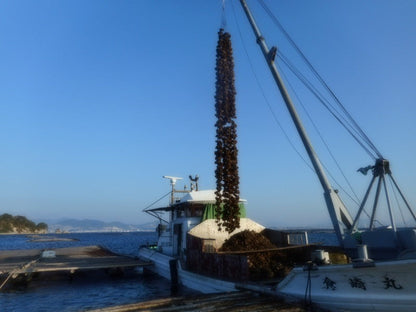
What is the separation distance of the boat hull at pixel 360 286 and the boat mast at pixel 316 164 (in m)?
4.09

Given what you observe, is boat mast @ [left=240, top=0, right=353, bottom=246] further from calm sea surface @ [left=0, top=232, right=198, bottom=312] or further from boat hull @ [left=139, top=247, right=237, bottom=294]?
calm sea surface @ [left=0, top=232, right=198, bottom=312]

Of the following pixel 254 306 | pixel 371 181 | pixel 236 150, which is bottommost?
pixel 254 306

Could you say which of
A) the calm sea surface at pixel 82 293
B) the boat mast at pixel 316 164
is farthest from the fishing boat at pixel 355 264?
the calm sea surface at pixel 82 293

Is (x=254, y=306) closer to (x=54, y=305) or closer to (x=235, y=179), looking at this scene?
(x=235, y=179)

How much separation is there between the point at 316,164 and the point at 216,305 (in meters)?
8.71

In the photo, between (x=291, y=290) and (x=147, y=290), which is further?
(x=147, y=290)

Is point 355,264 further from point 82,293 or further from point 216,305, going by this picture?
point 82,293

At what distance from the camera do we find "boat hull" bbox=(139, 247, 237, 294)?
49.6 feet

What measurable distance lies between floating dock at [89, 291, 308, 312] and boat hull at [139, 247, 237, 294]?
8.57 ft

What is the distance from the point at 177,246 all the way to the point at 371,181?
17.3 m

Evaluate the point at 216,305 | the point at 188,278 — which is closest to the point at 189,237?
the point at 188,278

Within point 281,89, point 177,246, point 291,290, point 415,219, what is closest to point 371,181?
point 415,219

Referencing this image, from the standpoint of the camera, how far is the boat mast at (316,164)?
48.4ft

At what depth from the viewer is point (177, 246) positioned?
25750mm
